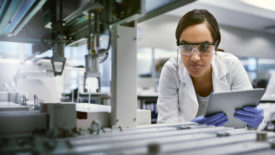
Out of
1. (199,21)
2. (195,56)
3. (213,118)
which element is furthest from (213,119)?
(199,21)

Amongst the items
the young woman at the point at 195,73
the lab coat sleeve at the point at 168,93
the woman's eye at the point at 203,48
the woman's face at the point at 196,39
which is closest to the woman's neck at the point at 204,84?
the young woman at the point at 195,73

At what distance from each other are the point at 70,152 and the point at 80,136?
23 centimetres

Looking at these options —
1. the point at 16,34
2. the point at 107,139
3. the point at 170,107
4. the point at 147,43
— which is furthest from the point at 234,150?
the point at 147,43

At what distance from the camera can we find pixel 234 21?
716 centimetres

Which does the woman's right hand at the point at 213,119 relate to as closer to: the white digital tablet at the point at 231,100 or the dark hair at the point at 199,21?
the white digital tablet at the point at 231,100

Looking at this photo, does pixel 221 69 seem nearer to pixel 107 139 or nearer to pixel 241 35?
pixel 107 139

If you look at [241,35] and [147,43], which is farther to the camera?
[241,35]

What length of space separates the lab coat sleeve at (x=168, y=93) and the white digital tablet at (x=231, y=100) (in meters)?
0.59

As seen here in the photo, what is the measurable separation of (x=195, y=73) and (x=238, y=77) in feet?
1.25

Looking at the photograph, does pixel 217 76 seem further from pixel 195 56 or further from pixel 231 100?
pixel 231 100

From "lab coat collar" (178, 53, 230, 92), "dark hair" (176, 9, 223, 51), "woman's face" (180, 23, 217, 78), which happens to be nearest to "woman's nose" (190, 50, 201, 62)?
"woman's face" (180, 23, 217, 78)

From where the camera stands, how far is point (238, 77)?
1911mm

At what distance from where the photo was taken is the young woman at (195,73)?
1677 mm

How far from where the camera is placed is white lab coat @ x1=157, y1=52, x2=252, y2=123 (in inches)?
75.0
